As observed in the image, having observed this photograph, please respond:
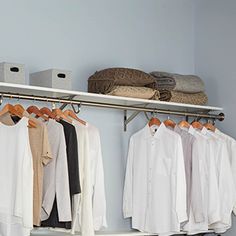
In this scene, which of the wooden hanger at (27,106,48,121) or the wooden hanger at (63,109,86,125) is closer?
the wooden hanger at (27,106,48,121)

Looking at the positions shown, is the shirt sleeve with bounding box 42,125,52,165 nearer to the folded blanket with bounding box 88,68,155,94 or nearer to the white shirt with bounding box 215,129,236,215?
the folded blanket with bounding box 88,68,155,94

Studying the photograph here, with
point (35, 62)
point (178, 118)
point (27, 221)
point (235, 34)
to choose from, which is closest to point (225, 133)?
point (178, 118)

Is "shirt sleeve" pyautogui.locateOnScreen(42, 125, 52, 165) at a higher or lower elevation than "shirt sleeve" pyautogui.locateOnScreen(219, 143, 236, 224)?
higher

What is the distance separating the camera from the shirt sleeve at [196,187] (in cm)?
402

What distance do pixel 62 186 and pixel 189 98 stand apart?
137 cm

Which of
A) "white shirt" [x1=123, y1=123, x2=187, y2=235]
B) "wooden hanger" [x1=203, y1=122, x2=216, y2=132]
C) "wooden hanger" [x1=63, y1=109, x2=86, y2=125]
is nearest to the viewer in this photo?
"wooden hanger" [x1=63, y1=109, x2=86, y2=125]

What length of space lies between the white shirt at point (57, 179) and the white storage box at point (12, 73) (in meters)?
0.33

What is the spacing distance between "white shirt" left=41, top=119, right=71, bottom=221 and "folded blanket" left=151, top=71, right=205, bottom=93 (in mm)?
1007

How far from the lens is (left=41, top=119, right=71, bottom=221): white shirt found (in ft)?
11.0

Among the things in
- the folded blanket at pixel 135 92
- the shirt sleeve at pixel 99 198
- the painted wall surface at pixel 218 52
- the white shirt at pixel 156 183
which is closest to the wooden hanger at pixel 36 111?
the shirt sleeve at pixel 99 198

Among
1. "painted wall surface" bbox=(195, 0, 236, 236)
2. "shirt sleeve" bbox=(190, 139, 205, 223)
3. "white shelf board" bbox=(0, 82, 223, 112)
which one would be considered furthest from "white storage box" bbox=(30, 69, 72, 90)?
"painted wall surface" bbox=(195, 0, 236, 236)

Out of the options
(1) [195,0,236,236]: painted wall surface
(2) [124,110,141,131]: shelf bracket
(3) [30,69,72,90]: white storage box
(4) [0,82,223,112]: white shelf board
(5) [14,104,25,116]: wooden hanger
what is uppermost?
(1) [195,0,236,236]: painted wall surface

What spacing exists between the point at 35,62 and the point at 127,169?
0.97m

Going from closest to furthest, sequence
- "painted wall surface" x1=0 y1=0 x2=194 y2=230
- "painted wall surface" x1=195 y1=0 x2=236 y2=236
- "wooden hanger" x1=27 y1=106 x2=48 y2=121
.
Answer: "wooden hanger" x1=27 y1=106 x2=48 y2=121, "painted wall surface" x1=0 y1=0 x2=194 y2=230, "painted wall surface" x1=195 y1=0 x2=236 y2=236
